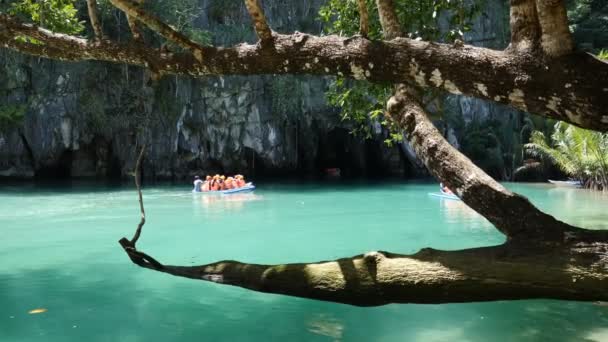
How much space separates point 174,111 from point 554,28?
2199 cm

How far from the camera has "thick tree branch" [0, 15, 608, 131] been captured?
84.5 inches

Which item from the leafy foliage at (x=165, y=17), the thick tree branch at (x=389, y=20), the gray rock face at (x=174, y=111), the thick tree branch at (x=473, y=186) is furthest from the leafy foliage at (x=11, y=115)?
the thick tree branch at (x=473, y=186)

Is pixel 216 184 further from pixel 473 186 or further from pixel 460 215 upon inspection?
pixel 473 186

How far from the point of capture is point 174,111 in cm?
2319

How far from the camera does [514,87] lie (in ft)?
7.59

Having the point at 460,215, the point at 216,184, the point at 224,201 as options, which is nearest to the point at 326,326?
the point at 460,215

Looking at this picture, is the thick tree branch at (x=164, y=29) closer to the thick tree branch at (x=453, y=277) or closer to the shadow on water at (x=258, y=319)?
the thick tree branch at (x=453, y=277)

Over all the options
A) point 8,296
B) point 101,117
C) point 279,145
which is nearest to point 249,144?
point 279,145

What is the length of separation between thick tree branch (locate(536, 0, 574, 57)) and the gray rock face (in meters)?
20.4

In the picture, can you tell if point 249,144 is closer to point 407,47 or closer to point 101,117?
point 101,117

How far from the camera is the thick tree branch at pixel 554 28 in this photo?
7.18 feet

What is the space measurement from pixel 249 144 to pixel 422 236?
1516 centimetres

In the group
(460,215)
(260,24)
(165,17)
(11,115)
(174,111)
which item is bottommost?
(460,215)

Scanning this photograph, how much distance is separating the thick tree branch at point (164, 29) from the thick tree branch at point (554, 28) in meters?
1.73
